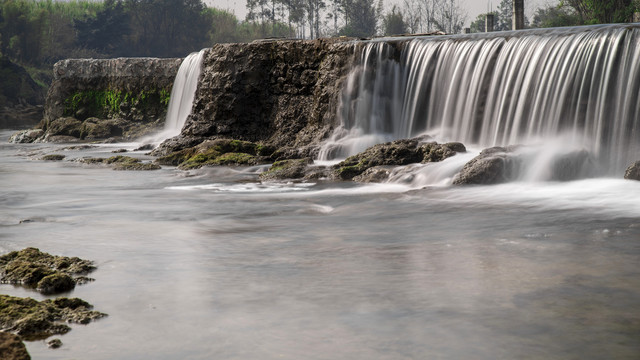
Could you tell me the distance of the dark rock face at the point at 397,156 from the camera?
10.9m

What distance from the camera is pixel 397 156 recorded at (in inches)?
440

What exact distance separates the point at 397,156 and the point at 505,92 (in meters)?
2.17

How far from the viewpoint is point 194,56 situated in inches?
870

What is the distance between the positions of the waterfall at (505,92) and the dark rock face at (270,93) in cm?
64

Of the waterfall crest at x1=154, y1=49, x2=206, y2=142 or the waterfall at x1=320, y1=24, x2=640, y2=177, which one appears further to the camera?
the waterfall crest at x1=154, y1=49, x2=206, y2=142

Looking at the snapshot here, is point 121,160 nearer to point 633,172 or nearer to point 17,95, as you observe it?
point 633,172

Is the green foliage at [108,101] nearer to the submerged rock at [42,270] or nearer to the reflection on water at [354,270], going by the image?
the reflection on water at [354,270]

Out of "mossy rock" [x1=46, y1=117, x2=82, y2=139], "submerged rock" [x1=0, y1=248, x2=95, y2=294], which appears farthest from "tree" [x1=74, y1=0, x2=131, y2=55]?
"submerged rock" [x1=0, y1=248, x2=95, y2=294]

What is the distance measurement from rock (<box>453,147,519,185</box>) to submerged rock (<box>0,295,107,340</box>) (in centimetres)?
633

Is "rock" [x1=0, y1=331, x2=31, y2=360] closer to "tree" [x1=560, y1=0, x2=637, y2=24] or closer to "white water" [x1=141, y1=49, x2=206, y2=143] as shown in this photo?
"white water" [x1=141, y1=49, x2=206, y2=143]

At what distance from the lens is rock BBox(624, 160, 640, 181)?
351 inches

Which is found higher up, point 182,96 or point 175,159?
point 182,96

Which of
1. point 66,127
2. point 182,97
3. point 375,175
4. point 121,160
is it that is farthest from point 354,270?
point 66,127

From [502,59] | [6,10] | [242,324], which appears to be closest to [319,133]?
[502,59]
